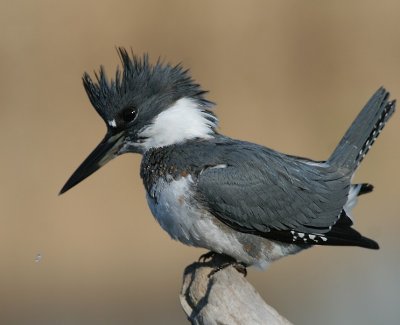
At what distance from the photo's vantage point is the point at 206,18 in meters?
9.50

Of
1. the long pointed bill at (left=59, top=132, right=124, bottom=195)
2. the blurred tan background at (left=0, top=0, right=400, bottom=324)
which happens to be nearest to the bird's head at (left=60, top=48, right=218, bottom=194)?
the long pointed bill at (left=59, top=132, right=124, bottom=195)

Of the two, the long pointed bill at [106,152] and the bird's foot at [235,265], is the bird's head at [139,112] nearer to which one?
the long pointed bill at [106,152]

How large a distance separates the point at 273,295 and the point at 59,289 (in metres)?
1.49

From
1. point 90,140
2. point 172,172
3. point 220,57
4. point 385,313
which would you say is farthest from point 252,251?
point 220,57

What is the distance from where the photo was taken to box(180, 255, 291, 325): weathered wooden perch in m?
4.37

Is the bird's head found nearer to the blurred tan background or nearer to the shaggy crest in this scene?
the shaggy crest

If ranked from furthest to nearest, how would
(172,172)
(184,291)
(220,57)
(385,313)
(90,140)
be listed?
(220,57), (90,140), (385,313), (172,172), (184,291)

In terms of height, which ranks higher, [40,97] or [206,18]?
[206,18]

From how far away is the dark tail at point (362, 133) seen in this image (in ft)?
19.0

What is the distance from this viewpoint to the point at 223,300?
4488 millimetres

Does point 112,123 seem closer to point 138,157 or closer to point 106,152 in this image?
point 106,152

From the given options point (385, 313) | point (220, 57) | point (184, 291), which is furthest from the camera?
point (220, 57)

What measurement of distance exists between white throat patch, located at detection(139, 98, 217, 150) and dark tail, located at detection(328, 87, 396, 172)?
688 millimetres

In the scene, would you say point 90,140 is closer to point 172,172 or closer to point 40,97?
point 40,97
